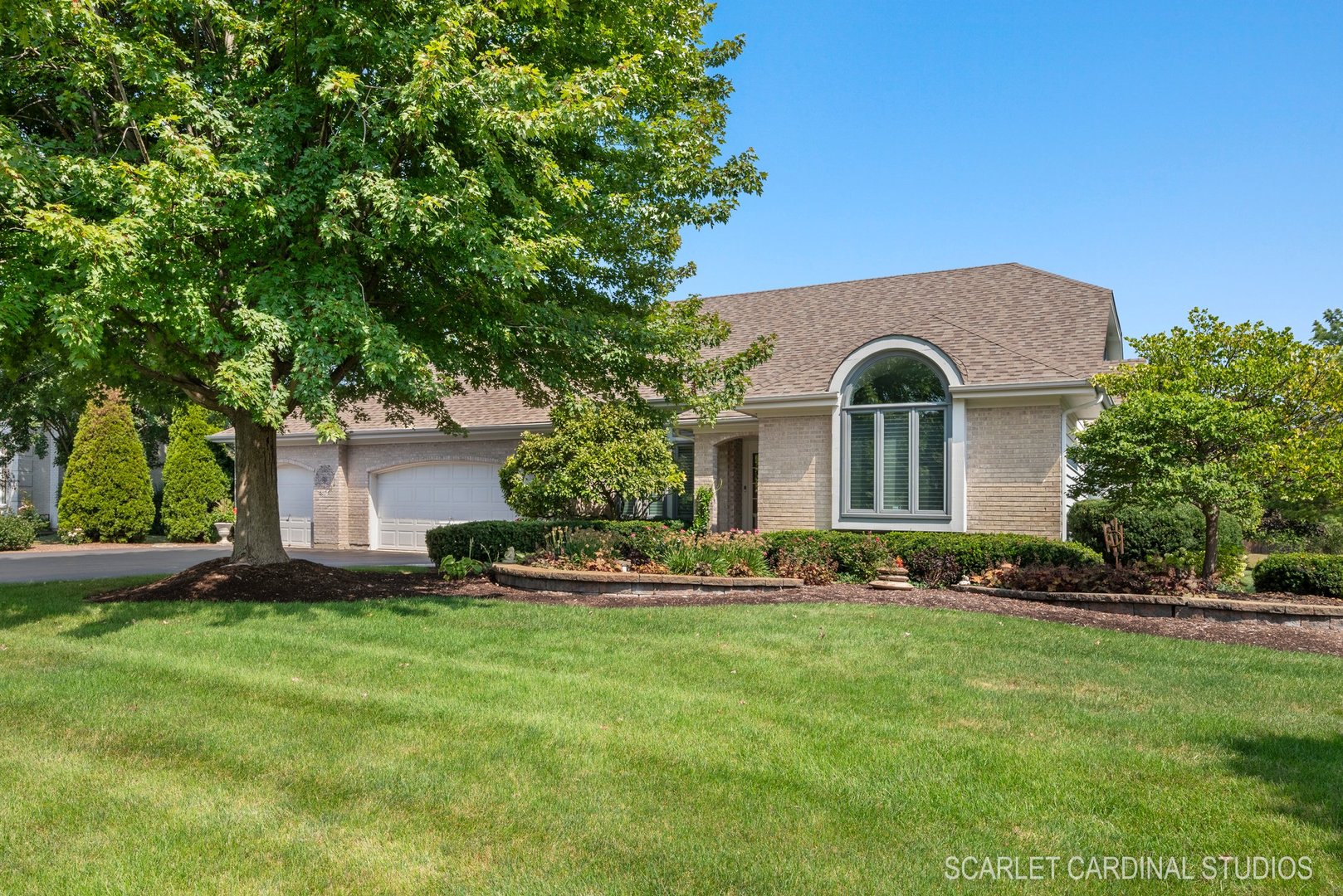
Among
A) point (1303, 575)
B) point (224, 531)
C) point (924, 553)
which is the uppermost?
point (924, 553)

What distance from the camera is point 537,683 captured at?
260 inches

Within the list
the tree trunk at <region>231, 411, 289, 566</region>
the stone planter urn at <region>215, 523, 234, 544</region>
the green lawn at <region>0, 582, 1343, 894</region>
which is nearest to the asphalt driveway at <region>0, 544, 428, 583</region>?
the stone planter urn at <region>215, 523, 234, 544</region>

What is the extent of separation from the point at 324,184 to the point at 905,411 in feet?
32.5

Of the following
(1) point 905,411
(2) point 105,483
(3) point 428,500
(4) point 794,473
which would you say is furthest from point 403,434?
(1) point 905,411

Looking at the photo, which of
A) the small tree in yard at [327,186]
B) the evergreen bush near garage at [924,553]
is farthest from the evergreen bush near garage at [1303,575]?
the small tree in yard at [327,186]

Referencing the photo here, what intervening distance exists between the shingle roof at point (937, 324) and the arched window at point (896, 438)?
624 mm

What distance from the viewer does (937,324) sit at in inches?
639

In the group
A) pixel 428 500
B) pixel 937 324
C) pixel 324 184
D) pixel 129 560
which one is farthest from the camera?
pixel 428 500

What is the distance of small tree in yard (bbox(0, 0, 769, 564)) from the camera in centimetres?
764

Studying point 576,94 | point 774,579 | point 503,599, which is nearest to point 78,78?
point 576,94

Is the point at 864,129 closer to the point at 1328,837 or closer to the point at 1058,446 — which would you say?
the point at 1058,446

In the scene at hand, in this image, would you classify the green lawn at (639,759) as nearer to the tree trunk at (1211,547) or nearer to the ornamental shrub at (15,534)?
the tree trunk at (1211,547)

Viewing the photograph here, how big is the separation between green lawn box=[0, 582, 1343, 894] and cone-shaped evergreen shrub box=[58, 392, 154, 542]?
18831 mm

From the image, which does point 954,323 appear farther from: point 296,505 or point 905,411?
point 296,505
